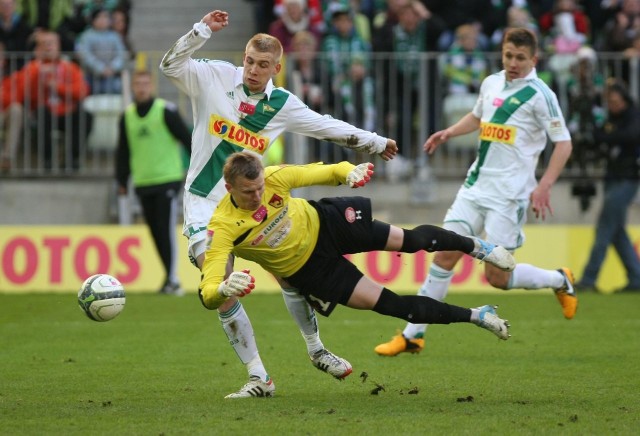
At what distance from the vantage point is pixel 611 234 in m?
15.6

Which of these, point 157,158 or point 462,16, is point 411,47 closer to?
point 462,16

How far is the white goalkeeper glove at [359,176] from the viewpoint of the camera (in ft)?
25.2

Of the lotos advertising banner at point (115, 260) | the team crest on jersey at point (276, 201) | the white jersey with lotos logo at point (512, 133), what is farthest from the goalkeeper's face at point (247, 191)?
the lotos advertising banner at point (115, 260)

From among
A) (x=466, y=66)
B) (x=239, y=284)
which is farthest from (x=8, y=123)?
(x=239, y=284)

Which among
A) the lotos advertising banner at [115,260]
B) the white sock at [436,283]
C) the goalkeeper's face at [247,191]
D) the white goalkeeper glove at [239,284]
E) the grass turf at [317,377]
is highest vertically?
the goalkeeper's face at [247,191]

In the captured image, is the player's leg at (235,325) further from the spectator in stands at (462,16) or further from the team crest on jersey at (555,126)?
the spectator in stands at (462,16)

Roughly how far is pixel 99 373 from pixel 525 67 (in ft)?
13.8

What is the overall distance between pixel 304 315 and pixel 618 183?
8354 millimetres

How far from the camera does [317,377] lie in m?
9.05

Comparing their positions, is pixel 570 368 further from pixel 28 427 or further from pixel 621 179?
pixel 621 179

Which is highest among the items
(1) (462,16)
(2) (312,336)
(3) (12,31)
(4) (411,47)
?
(1) (462,16)

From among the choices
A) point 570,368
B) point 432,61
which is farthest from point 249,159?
point 432,61

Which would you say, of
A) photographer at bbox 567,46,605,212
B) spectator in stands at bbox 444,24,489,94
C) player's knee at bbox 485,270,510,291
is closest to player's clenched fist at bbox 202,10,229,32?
player's knee at bbox 485,270,510,291

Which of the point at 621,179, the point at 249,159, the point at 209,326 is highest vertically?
the point at 249,159
